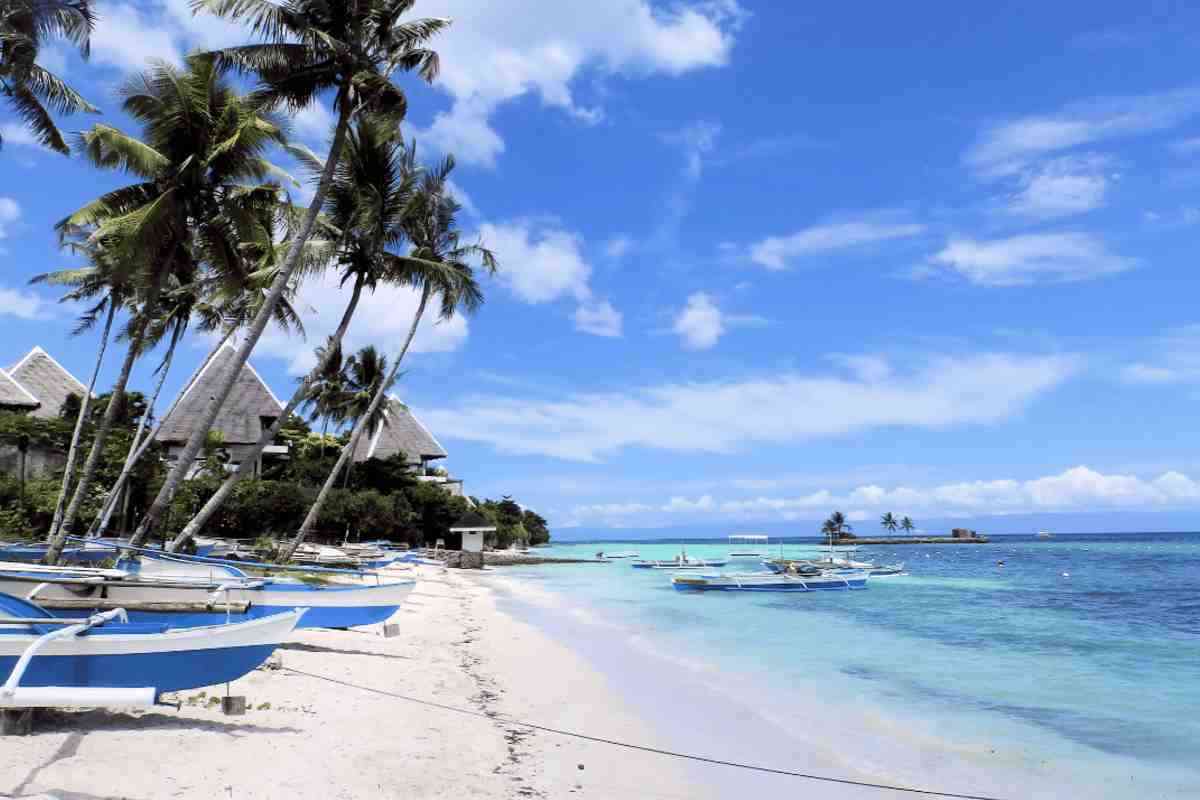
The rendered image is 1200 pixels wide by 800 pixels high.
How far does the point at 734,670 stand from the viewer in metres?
12.1

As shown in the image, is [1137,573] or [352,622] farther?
[1137,573]

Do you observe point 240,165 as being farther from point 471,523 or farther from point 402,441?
point 402,441

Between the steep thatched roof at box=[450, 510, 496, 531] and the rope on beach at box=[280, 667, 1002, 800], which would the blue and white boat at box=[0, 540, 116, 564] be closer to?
the rope on beach at box=[280, 667, 1002, 800]

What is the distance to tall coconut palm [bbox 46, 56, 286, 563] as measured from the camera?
12.8 metres

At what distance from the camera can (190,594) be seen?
870cm

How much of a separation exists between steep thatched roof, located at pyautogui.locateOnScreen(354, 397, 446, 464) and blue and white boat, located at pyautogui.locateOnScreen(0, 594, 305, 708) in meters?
36.2

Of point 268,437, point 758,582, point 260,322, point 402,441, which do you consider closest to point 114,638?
point 260,322

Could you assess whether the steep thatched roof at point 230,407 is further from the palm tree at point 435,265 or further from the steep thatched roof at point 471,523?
the palm tree at point 435,265

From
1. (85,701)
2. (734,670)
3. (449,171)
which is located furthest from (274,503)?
(85,701)

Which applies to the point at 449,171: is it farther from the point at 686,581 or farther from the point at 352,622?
the point at 686,581

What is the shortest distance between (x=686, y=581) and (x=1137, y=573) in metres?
28.5

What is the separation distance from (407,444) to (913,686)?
38.6 m

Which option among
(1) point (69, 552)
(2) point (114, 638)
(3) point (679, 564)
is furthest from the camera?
(3) point (679, 564)

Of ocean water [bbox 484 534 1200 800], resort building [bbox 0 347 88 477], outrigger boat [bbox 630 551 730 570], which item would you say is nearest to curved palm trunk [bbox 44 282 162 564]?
ocean water [bbox 484 534 1200 800]
